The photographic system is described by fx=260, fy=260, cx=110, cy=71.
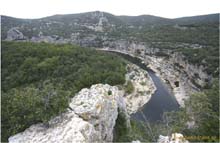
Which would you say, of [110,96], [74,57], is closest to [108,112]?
[110,96]

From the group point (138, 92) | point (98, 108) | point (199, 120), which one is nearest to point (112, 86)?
point (98, 108)

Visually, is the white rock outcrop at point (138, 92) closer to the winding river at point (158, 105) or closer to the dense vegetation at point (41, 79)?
the winding river at point (158, 105)

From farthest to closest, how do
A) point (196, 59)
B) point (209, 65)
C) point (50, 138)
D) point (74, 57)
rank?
point (196, 59)
point (209, 65)
point (74, 57)
point (50, 138)

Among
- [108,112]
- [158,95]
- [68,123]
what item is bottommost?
[158,95]

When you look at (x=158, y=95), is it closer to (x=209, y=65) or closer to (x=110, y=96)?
(x=209, y=65)

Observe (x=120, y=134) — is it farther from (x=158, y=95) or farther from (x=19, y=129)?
(x=158, y=95)

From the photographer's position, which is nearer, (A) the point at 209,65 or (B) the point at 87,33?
(A) the point at 209,65

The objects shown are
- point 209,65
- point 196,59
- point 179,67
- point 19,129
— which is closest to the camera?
point 19,129

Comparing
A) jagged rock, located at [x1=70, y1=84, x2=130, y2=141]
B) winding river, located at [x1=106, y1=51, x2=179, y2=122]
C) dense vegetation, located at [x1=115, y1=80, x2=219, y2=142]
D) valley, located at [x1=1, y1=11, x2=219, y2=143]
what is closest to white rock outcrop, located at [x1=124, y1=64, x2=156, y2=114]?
valley, located at [x1=1, y1=11, x2=219, y2=143]

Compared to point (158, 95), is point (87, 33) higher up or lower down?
higher up
